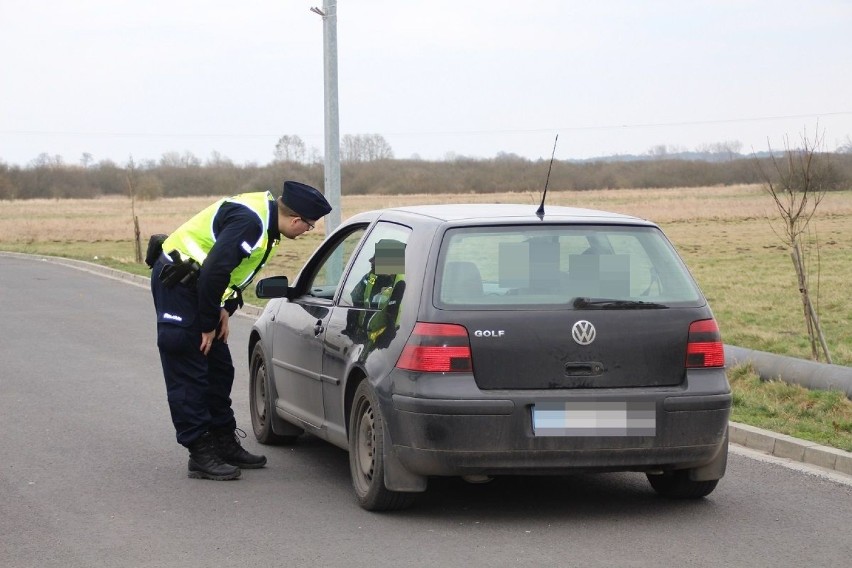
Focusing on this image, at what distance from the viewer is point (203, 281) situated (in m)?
7.22

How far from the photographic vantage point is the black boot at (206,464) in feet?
24.4

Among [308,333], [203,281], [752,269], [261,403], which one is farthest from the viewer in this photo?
[752,269]

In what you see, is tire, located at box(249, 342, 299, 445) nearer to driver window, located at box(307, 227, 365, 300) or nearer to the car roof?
driver window, located at box(307, 227, 365, 300)

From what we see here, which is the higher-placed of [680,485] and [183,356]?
[183,356]

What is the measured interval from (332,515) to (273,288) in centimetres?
180

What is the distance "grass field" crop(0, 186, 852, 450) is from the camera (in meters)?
9.45

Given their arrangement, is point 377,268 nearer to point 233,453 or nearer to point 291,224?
point 291,224

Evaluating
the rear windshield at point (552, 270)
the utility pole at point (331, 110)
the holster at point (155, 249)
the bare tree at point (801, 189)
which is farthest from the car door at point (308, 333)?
the utility pole at point (331, 110)

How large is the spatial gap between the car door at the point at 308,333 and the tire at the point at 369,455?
623 millimetres

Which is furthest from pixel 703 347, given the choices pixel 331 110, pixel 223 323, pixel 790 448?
pixel 331 110

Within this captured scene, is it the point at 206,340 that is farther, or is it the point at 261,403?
the point at 261,403

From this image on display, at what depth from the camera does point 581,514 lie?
6.55 meters

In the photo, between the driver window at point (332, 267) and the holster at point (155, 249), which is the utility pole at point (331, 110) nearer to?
the driver window at point (332, 267)

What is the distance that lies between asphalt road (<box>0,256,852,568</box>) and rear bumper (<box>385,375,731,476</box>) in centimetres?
32
